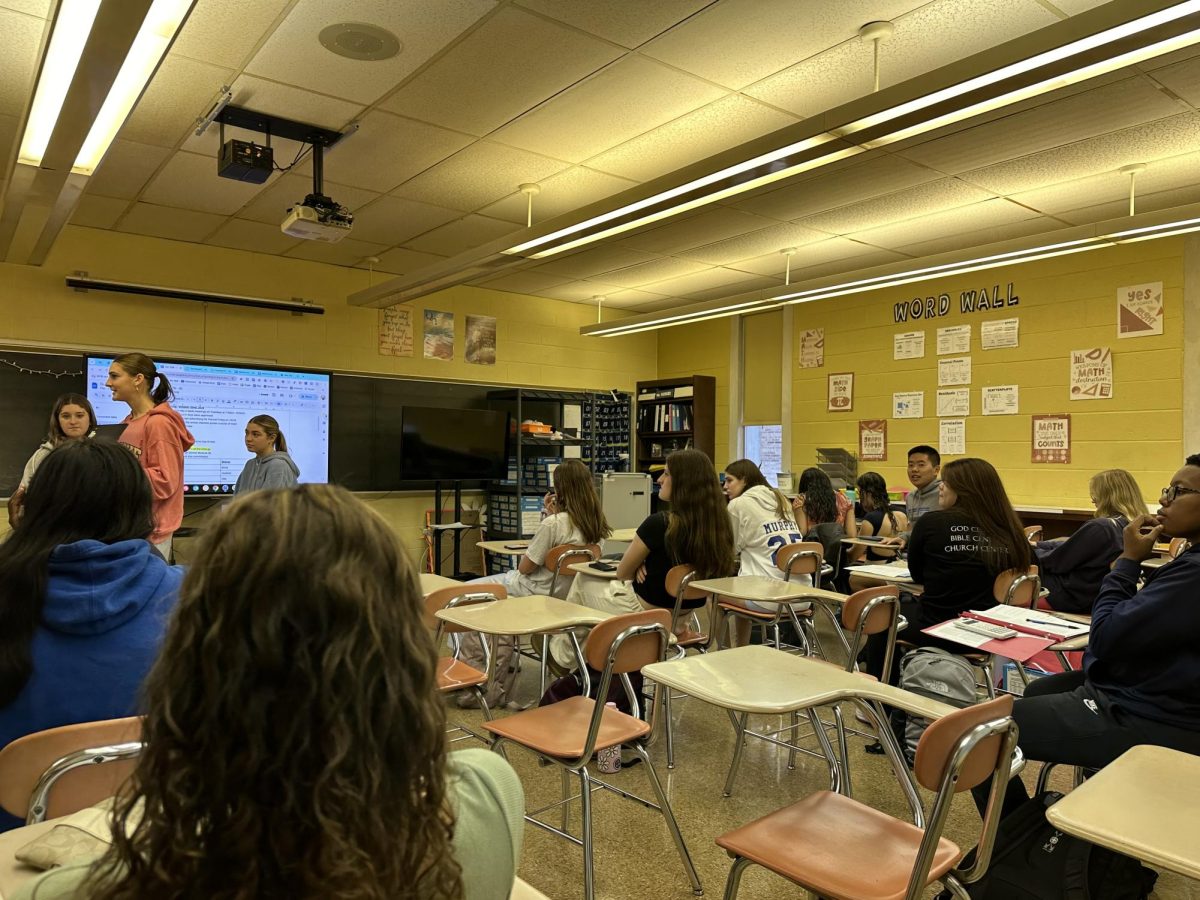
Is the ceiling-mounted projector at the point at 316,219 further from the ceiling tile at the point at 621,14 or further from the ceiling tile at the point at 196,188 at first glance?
the ceiling tile at the point at 621,14

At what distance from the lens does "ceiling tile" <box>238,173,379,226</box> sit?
15.3 feet

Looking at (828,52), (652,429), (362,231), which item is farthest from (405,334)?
(828,52)

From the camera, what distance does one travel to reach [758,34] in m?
3.05

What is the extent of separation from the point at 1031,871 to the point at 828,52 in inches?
116

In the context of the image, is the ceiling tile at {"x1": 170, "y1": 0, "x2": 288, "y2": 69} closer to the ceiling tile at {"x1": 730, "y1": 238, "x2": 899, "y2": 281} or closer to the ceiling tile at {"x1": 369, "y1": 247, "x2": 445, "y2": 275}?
the ceiling tile at {"x1": 369, "y1": 247, "x2": 445, "y2": 275}

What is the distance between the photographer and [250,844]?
0.63 meters

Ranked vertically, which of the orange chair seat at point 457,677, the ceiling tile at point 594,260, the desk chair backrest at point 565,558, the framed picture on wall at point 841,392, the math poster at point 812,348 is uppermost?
the ceiling tile at point 594,260

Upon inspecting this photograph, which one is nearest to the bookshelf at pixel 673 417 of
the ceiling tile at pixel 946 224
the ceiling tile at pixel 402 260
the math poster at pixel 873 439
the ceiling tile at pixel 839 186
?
the math poster at pixel 873 439

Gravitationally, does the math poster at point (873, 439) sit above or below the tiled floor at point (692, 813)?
above

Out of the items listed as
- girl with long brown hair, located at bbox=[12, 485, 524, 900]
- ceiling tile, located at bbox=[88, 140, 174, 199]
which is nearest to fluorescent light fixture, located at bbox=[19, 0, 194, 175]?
ceiling tile, located at bbox=[88, 140, 174, 199]

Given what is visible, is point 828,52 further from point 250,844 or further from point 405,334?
point 405,334

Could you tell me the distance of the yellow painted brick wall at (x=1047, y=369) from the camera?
5.36 metres

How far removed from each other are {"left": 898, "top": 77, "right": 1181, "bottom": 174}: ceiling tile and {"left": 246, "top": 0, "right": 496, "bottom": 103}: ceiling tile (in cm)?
248

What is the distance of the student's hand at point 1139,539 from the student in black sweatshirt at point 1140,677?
0.05m
